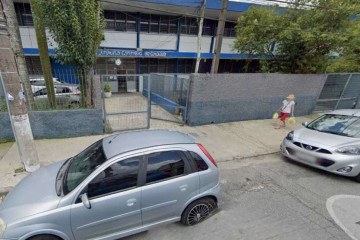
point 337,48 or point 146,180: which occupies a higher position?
point 337,48

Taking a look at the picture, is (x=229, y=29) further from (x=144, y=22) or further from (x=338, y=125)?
(x=338, y=125)

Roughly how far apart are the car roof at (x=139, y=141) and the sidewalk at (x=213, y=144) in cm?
260

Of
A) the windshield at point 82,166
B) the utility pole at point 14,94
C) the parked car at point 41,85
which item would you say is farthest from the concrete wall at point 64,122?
the windshield at point 82,166

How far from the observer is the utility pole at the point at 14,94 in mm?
3852

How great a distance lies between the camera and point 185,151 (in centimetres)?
316

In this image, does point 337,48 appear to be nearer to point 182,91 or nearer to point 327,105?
point 327,105

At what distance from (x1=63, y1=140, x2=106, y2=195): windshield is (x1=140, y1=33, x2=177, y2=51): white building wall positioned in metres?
14.4

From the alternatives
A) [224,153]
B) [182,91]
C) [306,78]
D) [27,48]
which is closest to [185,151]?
[224,153]

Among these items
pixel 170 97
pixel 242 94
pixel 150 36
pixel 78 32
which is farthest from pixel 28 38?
pixel 242 94

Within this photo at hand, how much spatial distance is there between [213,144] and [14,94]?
5.04 meters

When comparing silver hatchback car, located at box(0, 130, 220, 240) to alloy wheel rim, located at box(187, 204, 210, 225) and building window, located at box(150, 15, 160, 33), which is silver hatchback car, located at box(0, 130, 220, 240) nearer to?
alloy wheel rim, located at box(187, 204, 210, 225)

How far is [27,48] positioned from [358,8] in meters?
17.2

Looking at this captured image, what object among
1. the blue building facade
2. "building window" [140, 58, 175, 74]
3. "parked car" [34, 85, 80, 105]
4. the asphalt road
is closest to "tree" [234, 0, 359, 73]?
the blue building facade

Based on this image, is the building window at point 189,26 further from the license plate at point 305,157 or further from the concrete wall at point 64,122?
the license plate at point 305,157
